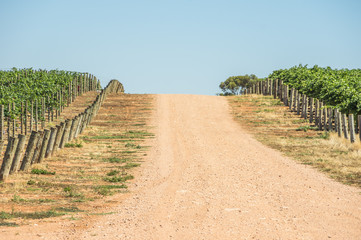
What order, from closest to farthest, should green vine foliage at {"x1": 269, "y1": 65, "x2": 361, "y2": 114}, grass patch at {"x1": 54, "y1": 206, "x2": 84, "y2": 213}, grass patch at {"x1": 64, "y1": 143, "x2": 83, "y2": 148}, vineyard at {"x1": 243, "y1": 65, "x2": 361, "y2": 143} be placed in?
grass patch at {"x1": 54, "y1": 206, "x2": 84, "y2": 213}
grass patch at {"x1": 64, "y1": 143, "x2": 83, "y2": 148}
vineyard at {"x1": 243, "y1": 65, "x2": 361, "y2": 143}
green vine foliage at {"x1": 269, "y1": 65, "x2": 361, "y2": 114}

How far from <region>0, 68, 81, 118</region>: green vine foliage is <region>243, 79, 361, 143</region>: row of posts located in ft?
61.7

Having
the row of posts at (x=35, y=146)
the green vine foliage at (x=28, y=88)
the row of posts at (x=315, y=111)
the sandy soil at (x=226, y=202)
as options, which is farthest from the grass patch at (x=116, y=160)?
the row of posts at (x=315, y=111)

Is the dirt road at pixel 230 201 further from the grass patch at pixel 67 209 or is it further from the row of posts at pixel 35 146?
the row of posts at pixel 35 146

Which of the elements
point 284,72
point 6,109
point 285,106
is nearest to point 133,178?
point 6,109

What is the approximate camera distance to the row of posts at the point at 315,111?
1102 inches

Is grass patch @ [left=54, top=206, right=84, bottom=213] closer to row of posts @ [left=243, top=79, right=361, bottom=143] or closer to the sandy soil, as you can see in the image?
the sandy soil

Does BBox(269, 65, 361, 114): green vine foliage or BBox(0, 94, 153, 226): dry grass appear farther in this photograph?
BBox(269, 65, 361, 114): green vine foliage

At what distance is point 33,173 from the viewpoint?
677 inches

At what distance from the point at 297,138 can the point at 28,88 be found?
69.5 feet

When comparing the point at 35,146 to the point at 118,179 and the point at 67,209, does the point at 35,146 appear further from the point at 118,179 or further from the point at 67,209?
the point at 67,209

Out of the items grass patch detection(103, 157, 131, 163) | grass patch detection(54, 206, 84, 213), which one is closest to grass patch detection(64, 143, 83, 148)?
grass patch detection(103, 157, 131, 163)

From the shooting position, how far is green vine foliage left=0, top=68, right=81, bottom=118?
32053 millimetres

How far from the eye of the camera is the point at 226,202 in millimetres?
12844

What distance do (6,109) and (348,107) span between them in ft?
69.2
